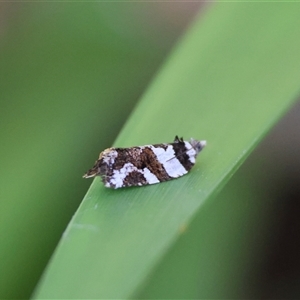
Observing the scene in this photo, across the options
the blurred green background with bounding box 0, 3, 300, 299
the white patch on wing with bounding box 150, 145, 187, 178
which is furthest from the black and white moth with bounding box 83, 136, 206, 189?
the blurred green background with bounding box 0, 3, 300, 299

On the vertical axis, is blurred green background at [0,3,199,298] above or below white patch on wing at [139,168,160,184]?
below

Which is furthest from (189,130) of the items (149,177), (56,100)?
(56,100)

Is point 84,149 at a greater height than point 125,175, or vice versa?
point 125,175

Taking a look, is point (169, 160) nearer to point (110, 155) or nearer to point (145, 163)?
point (145, 163)

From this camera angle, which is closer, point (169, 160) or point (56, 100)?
point (169, 160)

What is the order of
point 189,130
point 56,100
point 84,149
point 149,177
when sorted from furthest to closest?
point 56,100
point 84,149
point 189,130
point 149,177

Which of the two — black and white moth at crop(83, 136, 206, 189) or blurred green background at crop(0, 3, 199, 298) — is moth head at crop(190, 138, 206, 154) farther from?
blurred green background at crop(0, 3, 199, 298)

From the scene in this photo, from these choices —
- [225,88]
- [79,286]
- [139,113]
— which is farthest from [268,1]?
[79,286]
